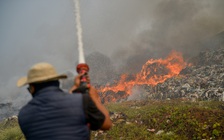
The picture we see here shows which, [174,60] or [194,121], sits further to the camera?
[174,60]

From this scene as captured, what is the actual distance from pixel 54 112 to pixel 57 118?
0.28 feet

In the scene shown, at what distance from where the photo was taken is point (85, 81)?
4.14 metres

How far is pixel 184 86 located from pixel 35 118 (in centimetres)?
2668

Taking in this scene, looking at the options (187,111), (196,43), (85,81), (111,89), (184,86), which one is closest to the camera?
(85,81)

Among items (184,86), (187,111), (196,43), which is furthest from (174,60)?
(187,111)

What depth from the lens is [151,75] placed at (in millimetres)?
42844

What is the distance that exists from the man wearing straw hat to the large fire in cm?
3425

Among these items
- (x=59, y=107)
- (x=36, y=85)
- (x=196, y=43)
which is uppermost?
(x=196, y=43)

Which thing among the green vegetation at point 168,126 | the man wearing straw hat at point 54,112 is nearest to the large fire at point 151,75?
the green vegetation at point 168,126

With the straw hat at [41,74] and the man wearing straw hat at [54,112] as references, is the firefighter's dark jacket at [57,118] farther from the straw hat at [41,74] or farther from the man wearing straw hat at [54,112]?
the straw hat at [41,74]

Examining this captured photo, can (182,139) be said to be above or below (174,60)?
below

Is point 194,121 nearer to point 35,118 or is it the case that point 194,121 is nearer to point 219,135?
point 219,135

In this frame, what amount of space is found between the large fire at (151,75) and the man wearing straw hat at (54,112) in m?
34.3

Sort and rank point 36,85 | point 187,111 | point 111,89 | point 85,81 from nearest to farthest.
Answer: point 36,85 → point 85,81 → point 187,111 → point 111,89
